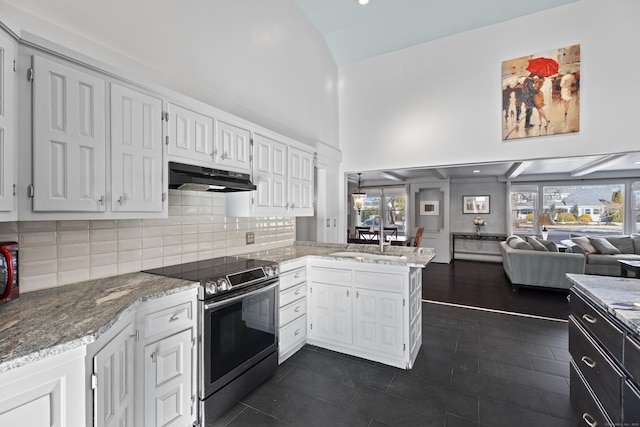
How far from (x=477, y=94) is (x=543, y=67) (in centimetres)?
73

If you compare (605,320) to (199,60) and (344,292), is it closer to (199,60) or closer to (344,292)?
(344,292)

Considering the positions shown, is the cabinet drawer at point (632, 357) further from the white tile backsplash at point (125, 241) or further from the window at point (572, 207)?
the window at point (572, 207)

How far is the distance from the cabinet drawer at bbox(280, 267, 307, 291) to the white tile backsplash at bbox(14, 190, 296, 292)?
65cm

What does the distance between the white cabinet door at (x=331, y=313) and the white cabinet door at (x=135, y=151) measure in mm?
1671

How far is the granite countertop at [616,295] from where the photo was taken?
1.21 metres

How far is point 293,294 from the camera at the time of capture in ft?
8.77

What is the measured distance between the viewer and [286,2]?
3598 millimetres

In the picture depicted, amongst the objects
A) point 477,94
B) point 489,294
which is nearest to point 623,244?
point 489,294

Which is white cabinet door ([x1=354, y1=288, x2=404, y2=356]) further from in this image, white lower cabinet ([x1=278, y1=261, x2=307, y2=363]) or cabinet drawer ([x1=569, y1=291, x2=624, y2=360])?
cabinet drawer ([x1=569, y1=291, x2=624, y2=360])

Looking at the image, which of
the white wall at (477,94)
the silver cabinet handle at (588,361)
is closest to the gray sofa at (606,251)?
the white wall at (477,94)

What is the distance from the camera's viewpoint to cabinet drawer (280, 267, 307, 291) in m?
2.54

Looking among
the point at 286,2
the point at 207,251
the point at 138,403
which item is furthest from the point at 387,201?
the point at 138,403

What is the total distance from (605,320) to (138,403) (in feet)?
7.93

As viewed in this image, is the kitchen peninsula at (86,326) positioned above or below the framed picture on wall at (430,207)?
below
